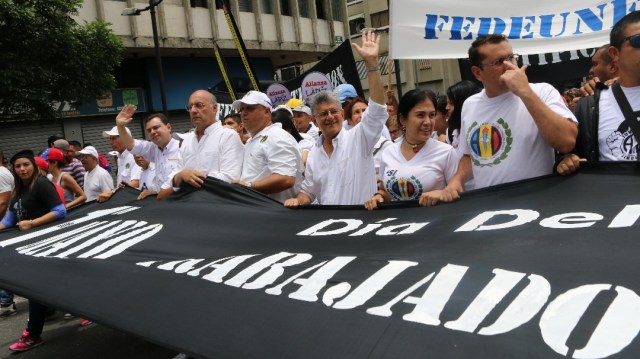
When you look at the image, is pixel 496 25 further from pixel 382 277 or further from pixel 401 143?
pixel 382 277

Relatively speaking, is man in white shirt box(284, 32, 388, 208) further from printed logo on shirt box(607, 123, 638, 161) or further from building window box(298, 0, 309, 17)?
building window box(298, 0, 309, 17)

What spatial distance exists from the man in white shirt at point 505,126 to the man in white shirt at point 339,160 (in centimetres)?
79

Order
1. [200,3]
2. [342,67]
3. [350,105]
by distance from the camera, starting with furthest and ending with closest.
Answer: [200,3] → [342,67] → [350,105]

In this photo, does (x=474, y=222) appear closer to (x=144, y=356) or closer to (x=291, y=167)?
(x=291, y=167)

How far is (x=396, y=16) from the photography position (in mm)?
4262

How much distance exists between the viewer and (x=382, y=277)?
2113mm

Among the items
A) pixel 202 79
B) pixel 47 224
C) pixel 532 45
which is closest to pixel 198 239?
pixel 47 224

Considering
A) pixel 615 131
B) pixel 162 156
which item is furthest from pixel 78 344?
pixel 615 131

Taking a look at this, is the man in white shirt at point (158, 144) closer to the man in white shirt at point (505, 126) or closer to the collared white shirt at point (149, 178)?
the collared white shirt at point (149, 178)

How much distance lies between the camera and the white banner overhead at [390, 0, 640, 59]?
153 inches

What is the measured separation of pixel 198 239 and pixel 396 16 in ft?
7.19

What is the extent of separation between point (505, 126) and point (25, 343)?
4155 millimetres

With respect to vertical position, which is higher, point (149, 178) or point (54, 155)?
point (54, 155)

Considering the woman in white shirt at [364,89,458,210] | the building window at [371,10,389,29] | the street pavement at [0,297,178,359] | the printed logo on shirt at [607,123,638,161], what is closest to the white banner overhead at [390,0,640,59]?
Result: the woman in white shirt at [364,89,458,210]
